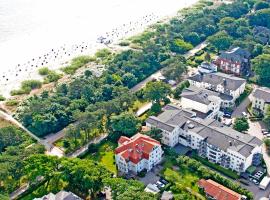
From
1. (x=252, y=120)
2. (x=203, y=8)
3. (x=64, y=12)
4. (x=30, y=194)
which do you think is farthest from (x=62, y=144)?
(x=203, y=8)

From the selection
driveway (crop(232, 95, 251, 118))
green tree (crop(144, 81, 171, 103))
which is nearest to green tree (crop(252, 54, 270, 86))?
driveway (crop(232, 95, 251, 118))

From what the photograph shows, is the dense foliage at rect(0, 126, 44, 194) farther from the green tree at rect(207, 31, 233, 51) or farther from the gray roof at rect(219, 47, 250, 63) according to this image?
the green tree at rect(207, 31, 233, 51)

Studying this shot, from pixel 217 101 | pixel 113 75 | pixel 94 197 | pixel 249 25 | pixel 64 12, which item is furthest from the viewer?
pixel 64 12

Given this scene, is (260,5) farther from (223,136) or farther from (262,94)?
(223,136)

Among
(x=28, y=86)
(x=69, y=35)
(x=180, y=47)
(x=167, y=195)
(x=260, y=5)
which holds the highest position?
(x=260, y=5)

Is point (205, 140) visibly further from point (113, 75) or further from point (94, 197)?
point (113, 75)

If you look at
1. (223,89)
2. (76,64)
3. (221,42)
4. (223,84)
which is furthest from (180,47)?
(76,64)

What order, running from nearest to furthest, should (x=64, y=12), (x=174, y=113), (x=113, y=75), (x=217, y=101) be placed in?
(x=174, y=113) → (x=217, y=101) → (x=113, y=75) → (x=64, y=12)

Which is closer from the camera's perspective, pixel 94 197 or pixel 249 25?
pixel 94 197
